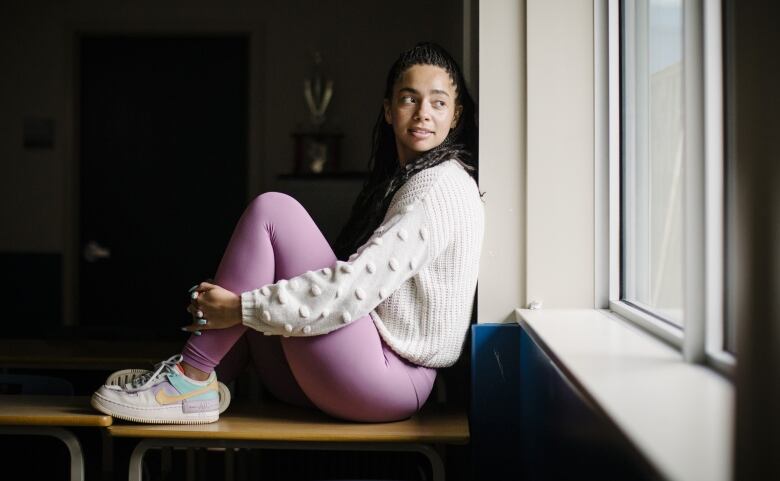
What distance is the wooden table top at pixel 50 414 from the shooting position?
1.69 metres

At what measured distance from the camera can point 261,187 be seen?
4.42 m

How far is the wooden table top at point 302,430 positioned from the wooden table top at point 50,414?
53 millimetres

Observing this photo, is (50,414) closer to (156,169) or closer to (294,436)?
(294,436)

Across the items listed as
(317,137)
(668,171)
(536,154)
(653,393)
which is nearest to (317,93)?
(317,137)

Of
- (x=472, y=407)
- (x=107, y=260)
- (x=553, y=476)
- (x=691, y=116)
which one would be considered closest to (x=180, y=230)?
(x=107, y=260)

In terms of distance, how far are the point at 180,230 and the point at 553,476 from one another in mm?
3326

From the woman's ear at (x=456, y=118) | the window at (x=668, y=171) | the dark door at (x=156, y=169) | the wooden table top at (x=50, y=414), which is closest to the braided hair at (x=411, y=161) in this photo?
the woman's ear at (x=456, y=118)

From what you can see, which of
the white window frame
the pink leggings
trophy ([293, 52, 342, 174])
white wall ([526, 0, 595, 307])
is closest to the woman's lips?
white wall ([526, 0, 595, 307])

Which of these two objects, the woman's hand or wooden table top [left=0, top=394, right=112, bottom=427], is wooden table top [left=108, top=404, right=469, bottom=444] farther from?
the woman's hand

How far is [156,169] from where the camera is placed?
445 centimetres

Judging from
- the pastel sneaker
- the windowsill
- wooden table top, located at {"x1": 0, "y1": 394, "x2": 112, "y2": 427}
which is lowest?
wooden table top, located at {"x1": 0, "y1": 394, "x2": 112, "y2": 427}

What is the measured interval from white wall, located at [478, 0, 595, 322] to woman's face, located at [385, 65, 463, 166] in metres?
0.09

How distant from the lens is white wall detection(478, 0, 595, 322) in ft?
6.08

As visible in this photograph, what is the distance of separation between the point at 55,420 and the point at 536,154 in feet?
3.90
